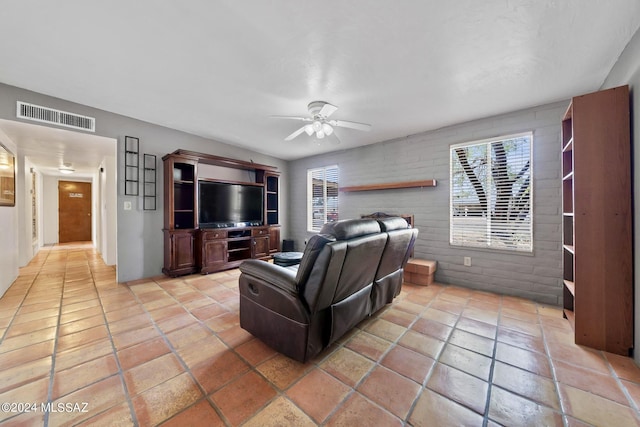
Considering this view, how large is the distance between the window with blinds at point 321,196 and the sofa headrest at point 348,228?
3.11 m

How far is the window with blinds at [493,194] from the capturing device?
2.96m

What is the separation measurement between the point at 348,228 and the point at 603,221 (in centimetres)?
198

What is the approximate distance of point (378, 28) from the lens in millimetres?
1676

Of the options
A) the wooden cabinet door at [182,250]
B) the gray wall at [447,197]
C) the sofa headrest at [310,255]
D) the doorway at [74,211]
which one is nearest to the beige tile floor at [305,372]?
the gray wall at [447,197]

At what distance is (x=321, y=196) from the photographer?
5336 mm

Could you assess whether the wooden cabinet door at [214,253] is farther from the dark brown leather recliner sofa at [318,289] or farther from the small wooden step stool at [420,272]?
the small wooden step stool at [420,272]

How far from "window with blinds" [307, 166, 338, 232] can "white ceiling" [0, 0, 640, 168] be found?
2178mm

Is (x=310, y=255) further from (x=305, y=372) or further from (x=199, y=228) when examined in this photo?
(x=199, y=228)

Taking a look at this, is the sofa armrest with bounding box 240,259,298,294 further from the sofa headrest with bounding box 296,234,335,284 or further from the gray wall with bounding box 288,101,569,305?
the gray wall with bounding box 288,101,569,305

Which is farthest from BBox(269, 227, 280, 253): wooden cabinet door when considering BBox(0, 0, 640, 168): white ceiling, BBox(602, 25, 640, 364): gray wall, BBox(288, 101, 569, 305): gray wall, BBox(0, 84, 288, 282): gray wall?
BBox(602, 25, 640, 364): gray wall

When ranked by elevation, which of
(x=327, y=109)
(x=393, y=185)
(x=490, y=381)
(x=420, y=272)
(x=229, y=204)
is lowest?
(x=490, y=381)

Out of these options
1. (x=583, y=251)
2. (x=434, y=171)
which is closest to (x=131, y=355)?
(x=583, y=251)

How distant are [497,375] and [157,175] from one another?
4.64 metres

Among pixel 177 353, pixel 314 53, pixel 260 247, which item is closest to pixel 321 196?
pixel 260 247
